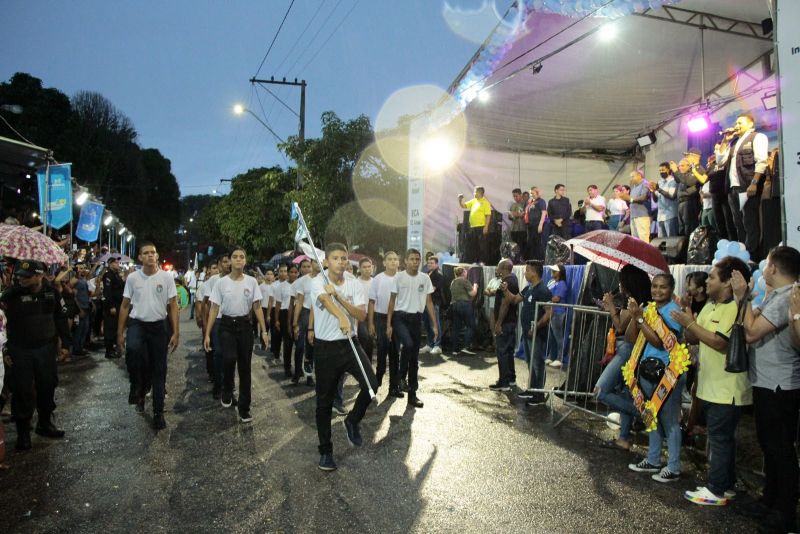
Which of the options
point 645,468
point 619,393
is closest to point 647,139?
point 619,393

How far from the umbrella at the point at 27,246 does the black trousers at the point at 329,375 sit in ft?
9.96

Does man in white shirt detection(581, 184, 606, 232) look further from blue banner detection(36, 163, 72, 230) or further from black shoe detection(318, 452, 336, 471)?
blue banner detection(36, 163, 72, 230)

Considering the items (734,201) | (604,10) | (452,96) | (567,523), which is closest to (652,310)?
(567,523)

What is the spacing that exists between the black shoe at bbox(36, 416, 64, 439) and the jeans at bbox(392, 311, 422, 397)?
4.06 metres

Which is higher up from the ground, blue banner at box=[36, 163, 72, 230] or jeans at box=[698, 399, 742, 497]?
blue banner at box=[36, 163, 72, 230]

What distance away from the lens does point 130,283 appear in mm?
6527

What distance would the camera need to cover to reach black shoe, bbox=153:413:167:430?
246 inches

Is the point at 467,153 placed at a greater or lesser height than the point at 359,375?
greater

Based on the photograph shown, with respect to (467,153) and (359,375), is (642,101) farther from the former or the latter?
(359,375)

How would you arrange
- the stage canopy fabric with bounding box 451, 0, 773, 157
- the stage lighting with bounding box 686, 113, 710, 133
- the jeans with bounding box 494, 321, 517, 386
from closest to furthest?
the jeans with bounding box 494, 321, 517, 386 → the stage canopy fabric with bounding box 451, 0, 773, 157 → the stage lighting with bounding box 686, 113, 710, 133

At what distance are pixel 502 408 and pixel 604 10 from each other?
7210 millimetres

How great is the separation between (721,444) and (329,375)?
3.19 meters

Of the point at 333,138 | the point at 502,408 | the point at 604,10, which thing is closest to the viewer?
the point at 502,408

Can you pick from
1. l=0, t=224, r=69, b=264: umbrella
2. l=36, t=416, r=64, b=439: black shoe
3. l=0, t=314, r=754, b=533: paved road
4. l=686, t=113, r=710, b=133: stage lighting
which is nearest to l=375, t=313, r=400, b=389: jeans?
l=0, t=314, r=754, b=533: paved road
